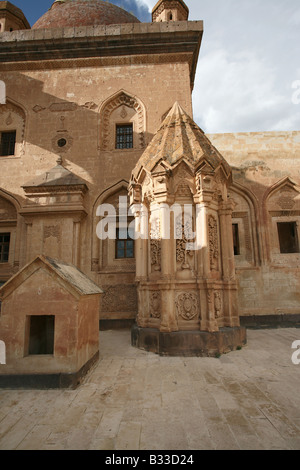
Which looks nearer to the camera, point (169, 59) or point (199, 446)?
point (199, 446)

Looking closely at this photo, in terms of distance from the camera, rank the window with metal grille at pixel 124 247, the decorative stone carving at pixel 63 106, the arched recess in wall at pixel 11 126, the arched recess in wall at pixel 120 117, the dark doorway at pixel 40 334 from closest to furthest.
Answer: the dark doorway at pixel 40 334, the window with metal grille at pixel 124 247, the arched recess in wall at pixel 120 117, the decorative stone carving at pixel 63 106, the arched recess in wall at pixel 11 126

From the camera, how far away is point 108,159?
32.7ft

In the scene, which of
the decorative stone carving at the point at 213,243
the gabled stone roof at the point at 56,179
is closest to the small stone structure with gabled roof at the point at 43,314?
the decorative stone carving at the point at 213,243

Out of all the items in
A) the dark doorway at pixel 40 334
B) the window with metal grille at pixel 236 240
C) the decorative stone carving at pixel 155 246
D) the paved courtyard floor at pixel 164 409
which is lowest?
the paved courtyard floor at pixel 164 409

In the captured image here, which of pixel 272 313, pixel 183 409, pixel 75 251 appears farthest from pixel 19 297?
pixel 272 313

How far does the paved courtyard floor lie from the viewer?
8.19 ft

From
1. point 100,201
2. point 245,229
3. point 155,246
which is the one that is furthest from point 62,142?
point 245,229

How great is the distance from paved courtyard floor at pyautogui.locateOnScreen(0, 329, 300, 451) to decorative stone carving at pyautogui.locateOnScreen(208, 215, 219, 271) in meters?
2.00

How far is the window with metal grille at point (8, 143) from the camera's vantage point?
1079 centimetres

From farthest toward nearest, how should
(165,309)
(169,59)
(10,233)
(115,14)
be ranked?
1. (115,14)
2. (169,59)
3. (10,233)
4. (165,309)

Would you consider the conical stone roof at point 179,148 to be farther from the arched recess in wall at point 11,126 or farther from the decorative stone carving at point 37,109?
the arched recess in wall at point 11,126

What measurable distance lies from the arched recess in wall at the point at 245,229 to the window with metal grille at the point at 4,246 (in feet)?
27.8

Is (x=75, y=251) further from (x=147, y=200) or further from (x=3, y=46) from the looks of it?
(x=3, y=46)

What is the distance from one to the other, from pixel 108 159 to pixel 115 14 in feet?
28.4
